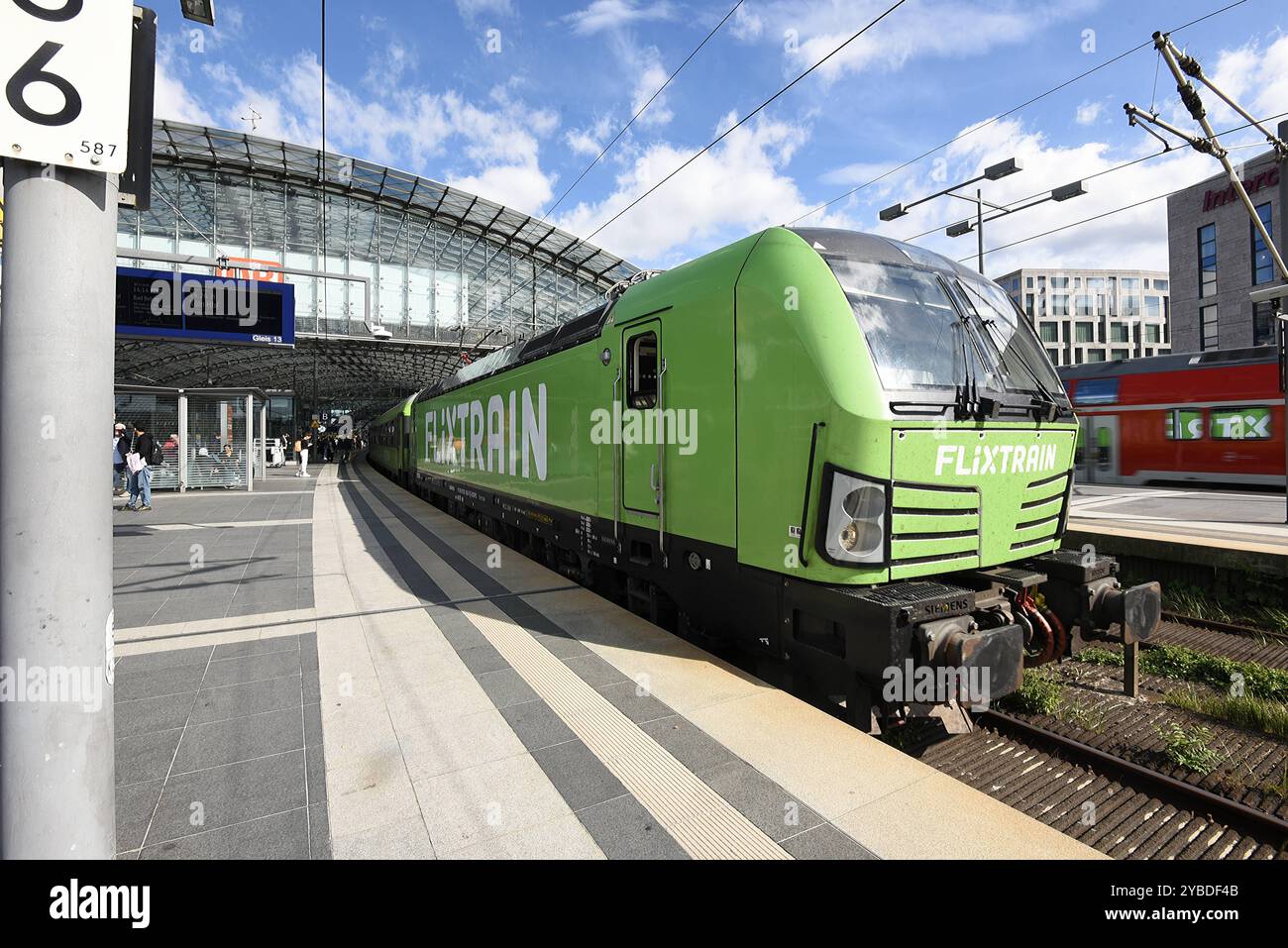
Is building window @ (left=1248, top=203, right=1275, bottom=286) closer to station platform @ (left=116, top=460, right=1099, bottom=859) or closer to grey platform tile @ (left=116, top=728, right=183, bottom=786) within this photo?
station platform @ (left=116, top=460, right=1099, bottom=859)

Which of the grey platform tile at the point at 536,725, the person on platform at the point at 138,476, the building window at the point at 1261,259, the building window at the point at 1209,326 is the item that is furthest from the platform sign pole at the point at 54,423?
the building window at the point at 1209,326

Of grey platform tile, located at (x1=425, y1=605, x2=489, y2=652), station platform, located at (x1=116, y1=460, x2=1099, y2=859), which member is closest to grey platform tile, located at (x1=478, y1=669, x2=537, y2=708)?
station platform, located at (x1=116, y1=460, x2=1099, y2=859)

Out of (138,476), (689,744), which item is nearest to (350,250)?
(138,476)

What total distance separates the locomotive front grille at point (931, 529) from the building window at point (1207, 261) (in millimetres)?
43325

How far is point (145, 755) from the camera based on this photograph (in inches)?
137

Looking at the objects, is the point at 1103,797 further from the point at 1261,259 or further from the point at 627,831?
the point at 1261,259

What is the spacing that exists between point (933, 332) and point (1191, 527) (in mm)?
8581

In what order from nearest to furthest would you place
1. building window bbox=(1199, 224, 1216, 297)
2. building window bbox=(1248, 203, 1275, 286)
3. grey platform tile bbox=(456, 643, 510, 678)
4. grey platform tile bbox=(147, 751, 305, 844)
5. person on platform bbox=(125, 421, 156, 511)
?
grey platform tile bbox=(147, 751, 305, 844) → grey platform tile bbox=(456, 643, 510, 678) → person on platform bbox=(125, 421, 156, 511) → building window bbox=(1248, 203, 1275, 286) → building window bbox=(1199, 224, 1216, 297)

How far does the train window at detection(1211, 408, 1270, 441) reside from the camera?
46.8 feet

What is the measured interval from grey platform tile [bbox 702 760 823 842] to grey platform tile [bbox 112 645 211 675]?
13.6ft

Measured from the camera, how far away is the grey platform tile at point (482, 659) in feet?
15.7

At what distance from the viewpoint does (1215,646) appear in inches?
255
